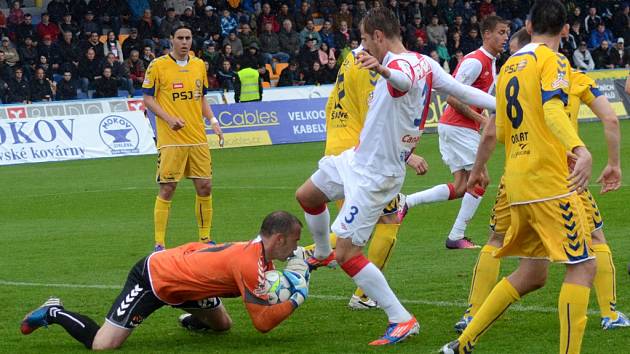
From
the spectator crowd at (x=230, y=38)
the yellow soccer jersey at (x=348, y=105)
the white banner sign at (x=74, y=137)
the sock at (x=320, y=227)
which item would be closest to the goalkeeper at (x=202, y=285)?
the sock at (x=320, y=227)

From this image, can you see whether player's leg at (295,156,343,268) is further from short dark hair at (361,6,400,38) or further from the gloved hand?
short dark hair at (361,6,400,38)

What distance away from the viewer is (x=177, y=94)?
1227cm

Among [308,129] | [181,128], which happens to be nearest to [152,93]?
[181,128]

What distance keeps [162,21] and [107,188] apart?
45.2 ft

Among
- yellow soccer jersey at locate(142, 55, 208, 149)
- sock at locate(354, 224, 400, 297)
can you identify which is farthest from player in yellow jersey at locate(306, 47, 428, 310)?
yellow soccer jersey at locate(142, 55, 208, 149)

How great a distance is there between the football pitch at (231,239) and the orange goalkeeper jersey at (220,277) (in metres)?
0.31

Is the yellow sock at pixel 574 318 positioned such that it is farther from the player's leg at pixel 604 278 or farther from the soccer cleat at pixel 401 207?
the soccer cleat at pixel 401 207

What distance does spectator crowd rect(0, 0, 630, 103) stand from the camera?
93.0 feet

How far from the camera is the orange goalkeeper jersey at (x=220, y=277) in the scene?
22.4 ft

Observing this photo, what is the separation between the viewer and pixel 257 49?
31.5 meters

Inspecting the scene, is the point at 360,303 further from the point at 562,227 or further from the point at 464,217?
the point at 464,217

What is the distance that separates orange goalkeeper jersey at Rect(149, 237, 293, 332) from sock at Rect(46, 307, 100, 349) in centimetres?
53

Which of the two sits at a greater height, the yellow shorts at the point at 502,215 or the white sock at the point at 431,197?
the yellow shorts at the point at 502,215

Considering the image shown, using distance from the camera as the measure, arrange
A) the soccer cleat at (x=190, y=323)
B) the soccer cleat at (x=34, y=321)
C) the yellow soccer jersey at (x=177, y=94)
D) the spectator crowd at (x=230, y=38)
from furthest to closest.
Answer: the spectator crowd at (x=230, y=38)
the yellow soccer jersey at (x=177, y=94)
the soccer cleat at (x=190, y=323)
the soccer cleat at (x=34, y=321)
